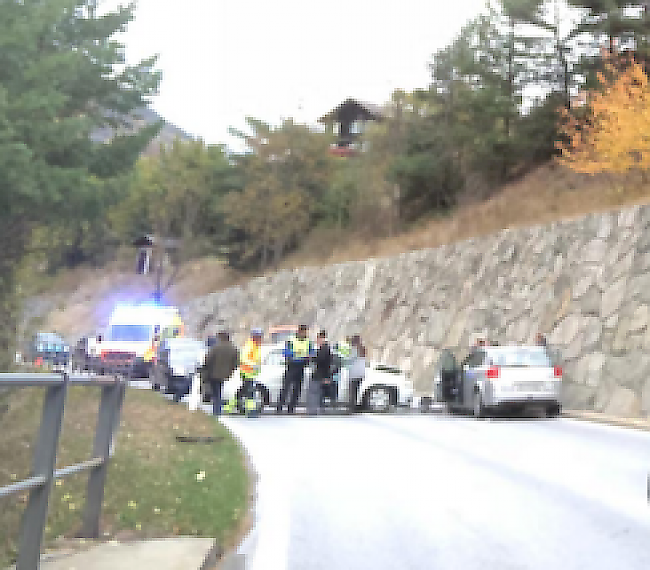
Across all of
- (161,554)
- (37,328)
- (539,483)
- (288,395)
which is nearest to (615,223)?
(288,395)

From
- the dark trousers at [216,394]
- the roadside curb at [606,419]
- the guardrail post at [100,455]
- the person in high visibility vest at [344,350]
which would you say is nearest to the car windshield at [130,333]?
the person in high visibility vest at [344,350]

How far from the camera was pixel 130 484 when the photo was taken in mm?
9188

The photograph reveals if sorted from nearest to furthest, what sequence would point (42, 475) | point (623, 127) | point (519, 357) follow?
point (42, 475) < point (519, 357) < point (623, 127)

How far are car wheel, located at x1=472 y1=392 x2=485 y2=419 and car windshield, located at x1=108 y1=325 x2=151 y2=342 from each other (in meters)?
15.7

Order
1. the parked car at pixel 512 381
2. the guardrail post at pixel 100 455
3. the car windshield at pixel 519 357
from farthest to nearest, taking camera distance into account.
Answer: the car windshield at pixel 519 357 → the parked car at pixel 512 381 → the guardrail post at pixel 100 455

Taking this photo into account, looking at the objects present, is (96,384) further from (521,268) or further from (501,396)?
(521,268)

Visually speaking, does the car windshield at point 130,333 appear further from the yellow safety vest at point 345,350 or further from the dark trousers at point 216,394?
the dark trousers at point 216,394

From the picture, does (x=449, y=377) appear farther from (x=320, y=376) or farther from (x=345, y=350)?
(x=320, y=376)

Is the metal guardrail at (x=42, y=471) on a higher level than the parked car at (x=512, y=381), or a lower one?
lower

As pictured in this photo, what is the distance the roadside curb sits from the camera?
17.4 meters

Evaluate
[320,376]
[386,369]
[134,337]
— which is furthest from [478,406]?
[134,337]

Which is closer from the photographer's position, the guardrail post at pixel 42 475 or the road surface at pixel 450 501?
the guardrail post at pixel 42 475

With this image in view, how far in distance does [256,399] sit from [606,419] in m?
7.84

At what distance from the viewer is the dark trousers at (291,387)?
20.5 m
